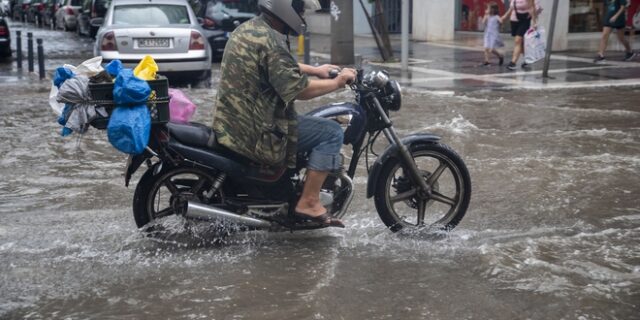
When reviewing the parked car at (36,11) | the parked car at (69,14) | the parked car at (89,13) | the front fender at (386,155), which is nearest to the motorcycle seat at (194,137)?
the front fender at (386,155)

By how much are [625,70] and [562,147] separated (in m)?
7.52

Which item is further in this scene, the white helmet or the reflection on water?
the white helmet

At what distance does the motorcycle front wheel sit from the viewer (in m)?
5.66

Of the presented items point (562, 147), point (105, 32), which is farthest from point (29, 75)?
point (562, 147)

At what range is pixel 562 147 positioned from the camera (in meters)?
8.90

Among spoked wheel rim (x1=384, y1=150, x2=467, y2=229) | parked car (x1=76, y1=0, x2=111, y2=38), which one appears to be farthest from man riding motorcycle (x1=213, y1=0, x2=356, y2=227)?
parked car (x1=76, y1=0, x2=111, y2=38)

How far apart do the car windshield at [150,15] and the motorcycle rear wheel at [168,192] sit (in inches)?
367

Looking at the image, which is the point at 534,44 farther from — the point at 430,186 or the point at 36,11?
the point at 36,11

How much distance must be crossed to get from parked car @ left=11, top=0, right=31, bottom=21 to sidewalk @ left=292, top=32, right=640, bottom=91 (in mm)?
29275

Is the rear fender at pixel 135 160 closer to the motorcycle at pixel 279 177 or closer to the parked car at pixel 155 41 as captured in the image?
the motorcycle at pixel 279 177

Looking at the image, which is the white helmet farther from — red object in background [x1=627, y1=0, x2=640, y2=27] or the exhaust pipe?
red object in background [x1=627, y1=0, x2=640, y2=27]

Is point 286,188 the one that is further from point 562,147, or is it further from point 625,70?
point 625,70

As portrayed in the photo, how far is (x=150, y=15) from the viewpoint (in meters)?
14.6

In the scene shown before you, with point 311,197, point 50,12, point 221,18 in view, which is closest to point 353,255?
point 311,197
